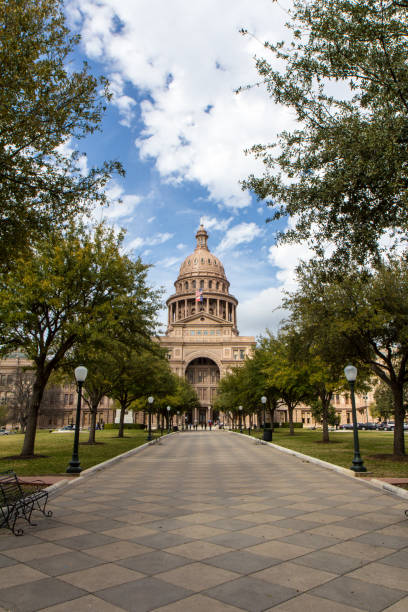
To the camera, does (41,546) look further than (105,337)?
No

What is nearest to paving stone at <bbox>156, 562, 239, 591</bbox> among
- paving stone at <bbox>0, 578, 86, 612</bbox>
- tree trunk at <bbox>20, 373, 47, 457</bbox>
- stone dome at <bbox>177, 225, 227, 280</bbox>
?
paving stone at <bbox>0, 578, 86, 612</bbox>

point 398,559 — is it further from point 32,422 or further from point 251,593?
point 32,422

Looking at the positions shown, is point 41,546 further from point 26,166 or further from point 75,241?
point 75,241

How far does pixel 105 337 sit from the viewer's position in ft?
67.2

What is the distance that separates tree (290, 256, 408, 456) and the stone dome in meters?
111

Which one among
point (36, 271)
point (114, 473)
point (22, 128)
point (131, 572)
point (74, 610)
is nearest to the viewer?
point (74, 610)

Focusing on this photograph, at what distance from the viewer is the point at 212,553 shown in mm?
6125

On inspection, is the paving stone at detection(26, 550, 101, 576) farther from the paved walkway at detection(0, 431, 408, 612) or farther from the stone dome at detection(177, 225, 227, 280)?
the stone dome at detection(177, 225, 227, 280)

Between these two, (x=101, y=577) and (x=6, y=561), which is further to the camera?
(x=6, y=561)

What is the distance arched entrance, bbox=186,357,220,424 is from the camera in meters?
110

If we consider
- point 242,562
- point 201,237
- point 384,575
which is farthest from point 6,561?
point 201,237

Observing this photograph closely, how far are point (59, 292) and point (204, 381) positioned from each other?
310 feet

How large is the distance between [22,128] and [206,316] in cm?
10379

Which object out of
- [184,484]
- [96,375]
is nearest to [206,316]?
[96,375]
